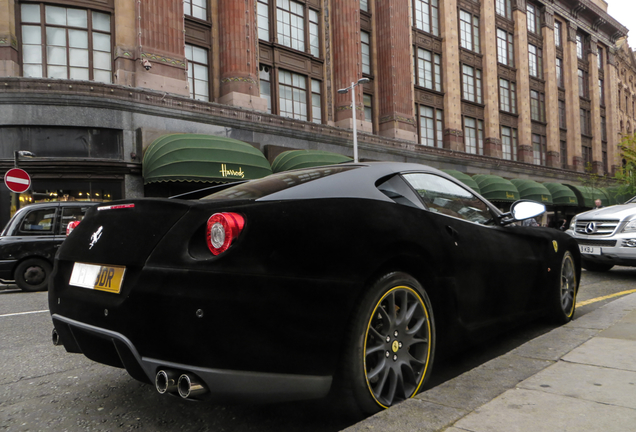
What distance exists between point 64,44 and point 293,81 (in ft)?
31.1

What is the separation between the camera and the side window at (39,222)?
959cm

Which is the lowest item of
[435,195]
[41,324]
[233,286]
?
[41,324]

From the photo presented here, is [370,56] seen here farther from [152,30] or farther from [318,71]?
[152,30]

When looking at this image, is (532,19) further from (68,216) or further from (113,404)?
(113,404)

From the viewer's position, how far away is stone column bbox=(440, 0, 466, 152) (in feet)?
99.0

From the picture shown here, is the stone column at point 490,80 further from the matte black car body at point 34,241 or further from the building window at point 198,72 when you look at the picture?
the matte black car body at point 34,241

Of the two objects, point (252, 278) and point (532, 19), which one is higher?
point (532, 19)

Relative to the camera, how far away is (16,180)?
12.9 metres

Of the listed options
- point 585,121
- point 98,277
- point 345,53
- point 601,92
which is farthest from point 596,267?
point 601,92

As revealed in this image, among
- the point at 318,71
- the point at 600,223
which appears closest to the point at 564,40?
the point at 318,71

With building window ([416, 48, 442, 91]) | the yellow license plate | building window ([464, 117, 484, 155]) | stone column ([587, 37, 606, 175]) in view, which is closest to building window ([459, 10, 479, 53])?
building window ([416, 48, 442, 91])

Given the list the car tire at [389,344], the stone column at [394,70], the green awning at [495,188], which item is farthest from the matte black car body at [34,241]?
the green awning at [495,188]

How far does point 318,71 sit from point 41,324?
2020 centimetres

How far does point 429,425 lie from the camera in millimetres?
2102
